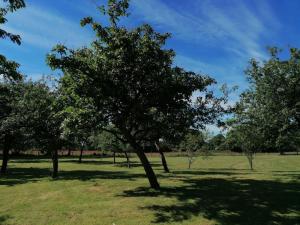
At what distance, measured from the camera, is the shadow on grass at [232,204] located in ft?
42.9

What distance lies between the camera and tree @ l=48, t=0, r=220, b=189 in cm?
1673

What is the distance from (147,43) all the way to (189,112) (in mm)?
3978

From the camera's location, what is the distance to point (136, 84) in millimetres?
17625

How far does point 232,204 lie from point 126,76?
7.11 metres

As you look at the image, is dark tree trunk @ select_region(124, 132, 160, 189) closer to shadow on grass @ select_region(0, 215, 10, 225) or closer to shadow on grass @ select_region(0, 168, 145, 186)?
shadow on grass @ select_region(0, 168, 145, 186)

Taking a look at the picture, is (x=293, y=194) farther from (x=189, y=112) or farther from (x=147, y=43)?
(x=147, y=43)

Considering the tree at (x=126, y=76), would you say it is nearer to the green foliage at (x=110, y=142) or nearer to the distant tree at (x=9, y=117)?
the distant tree at (x=9, y=117)

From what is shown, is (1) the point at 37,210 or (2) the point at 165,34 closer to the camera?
(1) the point at 37,210

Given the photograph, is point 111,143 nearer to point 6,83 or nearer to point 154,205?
point 6,83

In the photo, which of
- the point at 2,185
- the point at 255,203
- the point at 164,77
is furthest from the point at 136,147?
the point at 2,185

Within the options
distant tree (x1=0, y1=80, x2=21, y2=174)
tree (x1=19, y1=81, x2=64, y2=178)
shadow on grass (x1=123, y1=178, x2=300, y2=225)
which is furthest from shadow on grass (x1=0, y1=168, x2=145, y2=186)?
shadow on grass (x1=123, y1=178, x2=300, y2=225)

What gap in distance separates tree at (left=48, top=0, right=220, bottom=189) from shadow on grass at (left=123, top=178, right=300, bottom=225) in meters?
3.57

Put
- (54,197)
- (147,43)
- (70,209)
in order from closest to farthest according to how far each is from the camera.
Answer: (70,209) < (147,43) < (54,197)

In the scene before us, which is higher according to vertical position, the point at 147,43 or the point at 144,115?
the point at 147,43
